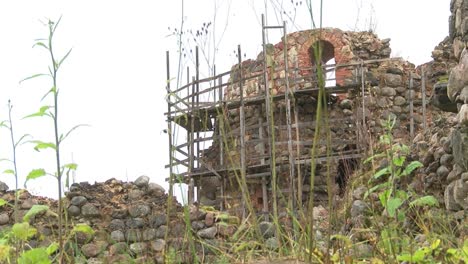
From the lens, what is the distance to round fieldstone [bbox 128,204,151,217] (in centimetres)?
996

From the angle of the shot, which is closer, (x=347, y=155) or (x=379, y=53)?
(x=347, y=155)

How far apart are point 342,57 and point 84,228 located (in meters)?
11.8

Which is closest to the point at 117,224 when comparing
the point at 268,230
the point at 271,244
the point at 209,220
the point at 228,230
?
the point at 209,220

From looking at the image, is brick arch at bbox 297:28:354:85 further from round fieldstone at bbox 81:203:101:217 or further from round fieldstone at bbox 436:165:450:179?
round fieldstone at bbox 436:165:450:179

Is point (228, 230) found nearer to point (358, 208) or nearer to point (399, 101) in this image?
point (358, 208)

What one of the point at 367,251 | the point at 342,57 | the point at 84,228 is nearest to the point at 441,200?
the point at 367,251

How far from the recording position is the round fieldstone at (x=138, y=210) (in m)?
9.96

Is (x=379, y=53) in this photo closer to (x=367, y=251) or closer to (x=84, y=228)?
(x=367, y=251)

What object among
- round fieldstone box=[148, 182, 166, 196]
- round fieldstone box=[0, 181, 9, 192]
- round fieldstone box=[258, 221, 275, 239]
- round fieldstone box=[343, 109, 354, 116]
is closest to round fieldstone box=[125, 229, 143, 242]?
round fieldstone box=[258, 221, 275, 239]

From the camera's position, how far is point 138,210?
9.95 m

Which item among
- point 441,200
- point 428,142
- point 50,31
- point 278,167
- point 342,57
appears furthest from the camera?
point 342,57

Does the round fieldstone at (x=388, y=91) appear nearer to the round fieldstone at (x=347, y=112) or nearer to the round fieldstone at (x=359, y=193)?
the round fieldstone at (x=347, y=112)

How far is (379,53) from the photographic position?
14.0 metres

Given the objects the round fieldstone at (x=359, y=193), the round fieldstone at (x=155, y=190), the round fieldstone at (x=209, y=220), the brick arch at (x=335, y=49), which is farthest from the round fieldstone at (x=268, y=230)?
the brick arch at (x=335, y=49)
